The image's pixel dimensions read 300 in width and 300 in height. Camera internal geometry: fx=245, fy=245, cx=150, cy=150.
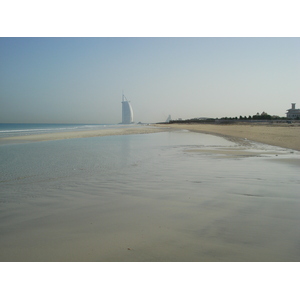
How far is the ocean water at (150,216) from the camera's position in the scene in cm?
262

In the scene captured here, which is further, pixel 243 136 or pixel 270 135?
pixel 243 136

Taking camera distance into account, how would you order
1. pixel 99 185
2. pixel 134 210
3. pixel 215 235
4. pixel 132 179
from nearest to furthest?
1. pixel 215 235
2. pixel 134 210
3. pixel 99 185
4. pixel 132 179

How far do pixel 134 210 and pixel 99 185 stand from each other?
1.91 m

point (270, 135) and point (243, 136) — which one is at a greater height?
point (270, 135)

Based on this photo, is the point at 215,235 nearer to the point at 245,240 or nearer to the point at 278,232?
the point at 245,240

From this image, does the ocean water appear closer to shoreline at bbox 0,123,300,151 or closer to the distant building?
shoreline at bbox 0,123,300,151

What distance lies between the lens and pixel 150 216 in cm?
364

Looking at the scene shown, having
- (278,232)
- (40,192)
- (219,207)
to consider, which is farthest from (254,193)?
(40,192)

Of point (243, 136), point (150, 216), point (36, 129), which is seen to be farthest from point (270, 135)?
point (36, 129)

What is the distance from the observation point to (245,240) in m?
2.84

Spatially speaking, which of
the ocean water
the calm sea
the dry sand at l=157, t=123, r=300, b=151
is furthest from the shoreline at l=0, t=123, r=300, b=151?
the ocean water

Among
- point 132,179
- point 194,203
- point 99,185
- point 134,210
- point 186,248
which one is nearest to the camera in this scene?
point 186,248

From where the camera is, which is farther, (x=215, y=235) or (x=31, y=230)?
(x=31, y=230)

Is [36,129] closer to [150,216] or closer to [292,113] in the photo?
[150,216]
